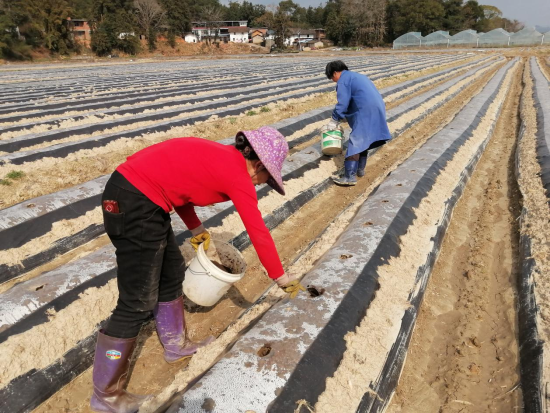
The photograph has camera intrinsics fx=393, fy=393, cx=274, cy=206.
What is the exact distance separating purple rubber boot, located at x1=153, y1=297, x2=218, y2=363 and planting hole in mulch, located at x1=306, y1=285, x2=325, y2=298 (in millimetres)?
658

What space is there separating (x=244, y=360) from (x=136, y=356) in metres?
0.88

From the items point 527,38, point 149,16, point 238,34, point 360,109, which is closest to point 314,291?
point 360,109

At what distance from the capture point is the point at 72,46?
3706 centimetres

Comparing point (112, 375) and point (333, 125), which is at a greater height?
point (333, 125)

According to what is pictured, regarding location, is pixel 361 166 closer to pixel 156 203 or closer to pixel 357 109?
pixel 357 109

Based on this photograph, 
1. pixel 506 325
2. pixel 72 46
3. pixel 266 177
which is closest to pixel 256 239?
pixel 266 177

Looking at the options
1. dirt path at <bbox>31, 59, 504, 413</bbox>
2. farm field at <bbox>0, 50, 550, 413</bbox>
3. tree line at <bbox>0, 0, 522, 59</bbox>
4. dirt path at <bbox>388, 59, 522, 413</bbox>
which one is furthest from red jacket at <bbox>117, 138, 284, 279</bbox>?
tree line at <bbox>0, 0, 522, 59</bbox>

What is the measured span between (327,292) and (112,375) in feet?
3.89

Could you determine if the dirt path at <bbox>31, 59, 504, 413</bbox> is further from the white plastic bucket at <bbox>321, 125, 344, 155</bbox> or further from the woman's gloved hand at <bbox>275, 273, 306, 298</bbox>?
the woman's gloved hand at <bbox>275, 273, 306, 298</bbox>

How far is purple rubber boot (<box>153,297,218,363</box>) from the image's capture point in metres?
2.14

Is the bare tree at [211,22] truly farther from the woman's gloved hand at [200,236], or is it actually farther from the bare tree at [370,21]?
the woman's gloved hand at [200,236]

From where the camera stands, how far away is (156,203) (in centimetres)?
171

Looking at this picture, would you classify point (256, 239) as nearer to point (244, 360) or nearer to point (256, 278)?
point (244, 360)

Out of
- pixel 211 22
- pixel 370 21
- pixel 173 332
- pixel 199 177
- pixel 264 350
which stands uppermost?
pixel 370 21
